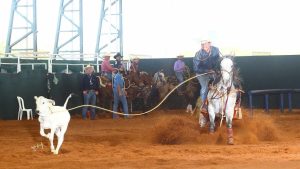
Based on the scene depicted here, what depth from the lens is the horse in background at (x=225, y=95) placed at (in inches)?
436

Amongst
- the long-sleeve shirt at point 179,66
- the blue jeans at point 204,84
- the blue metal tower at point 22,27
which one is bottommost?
the blue jeans at point 204,84

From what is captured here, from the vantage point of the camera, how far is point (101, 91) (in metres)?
20.9

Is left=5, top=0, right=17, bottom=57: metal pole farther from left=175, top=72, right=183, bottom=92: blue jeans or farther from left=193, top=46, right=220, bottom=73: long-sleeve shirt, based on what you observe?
left=193, top=46, right=220, bottom=73: long-sleeve shirt

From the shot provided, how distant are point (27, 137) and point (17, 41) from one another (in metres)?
14.1

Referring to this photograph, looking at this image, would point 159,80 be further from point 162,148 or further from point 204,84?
point 162,148

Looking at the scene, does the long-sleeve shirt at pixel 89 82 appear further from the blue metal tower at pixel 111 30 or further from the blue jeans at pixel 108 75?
the blue metal tower at pixel 111 30

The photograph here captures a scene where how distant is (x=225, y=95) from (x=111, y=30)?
80.0ft

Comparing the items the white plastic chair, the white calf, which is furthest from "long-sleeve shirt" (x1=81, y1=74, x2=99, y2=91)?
the white calf

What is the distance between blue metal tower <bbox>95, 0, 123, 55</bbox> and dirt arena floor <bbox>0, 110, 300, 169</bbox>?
18074 millimetres

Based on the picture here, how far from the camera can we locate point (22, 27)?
26.8 m

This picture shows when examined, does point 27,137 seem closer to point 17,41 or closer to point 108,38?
point 17,41

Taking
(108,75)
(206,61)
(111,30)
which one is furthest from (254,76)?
(206,61)

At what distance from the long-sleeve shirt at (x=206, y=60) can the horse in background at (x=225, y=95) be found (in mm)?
450

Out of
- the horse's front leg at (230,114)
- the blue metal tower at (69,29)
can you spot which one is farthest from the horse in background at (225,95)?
the blue metal tower at (69,29)
